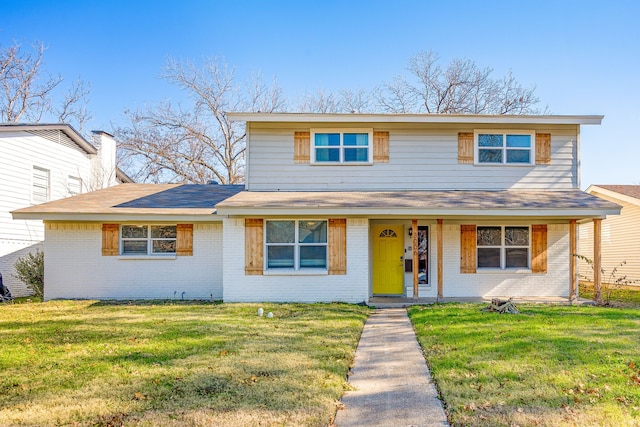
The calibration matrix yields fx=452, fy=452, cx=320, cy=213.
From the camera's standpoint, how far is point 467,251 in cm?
1319

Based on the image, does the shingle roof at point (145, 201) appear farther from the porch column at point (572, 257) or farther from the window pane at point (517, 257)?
the porch column at point (572, 257)

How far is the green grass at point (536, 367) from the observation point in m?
4.38

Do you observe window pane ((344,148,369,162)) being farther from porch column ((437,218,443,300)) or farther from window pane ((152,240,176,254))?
window pane ((152,240,176,254))

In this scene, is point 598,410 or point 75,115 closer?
point 598,410

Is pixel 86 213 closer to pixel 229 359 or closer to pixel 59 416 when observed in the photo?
pixel 229 359

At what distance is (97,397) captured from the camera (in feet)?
15.8

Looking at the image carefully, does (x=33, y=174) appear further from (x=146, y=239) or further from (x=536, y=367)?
(x=536, y=367)

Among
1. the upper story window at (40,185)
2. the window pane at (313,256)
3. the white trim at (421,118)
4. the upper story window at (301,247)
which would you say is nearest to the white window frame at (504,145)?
the white trim at (421,118)

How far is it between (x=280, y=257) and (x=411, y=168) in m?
4.80

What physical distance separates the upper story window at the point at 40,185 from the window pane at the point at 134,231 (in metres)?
5.02

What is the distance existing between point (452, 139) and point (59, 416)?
12176mm

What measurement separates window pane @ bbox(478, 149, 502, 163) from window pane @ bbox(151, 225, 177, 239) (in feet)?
31.6

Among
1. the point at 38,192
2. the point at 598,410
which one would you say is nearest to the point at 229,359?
the point at 598,410

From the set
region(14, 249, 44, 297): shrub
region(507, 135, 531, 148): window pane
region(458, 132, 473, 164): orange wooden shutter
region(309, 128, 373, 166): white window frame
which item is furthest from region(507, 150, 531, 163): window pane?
region(14, 249, 44, 297): shrub
